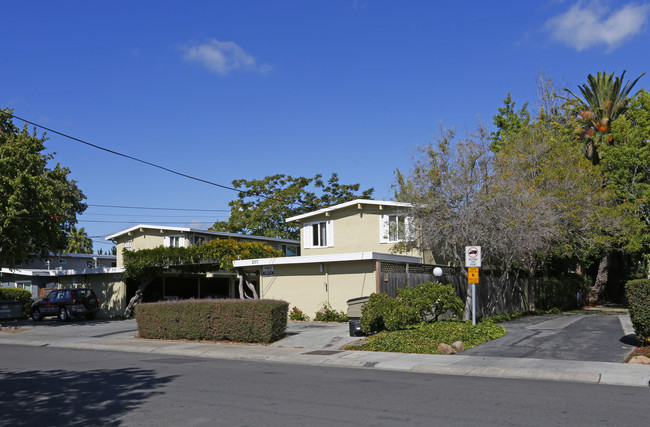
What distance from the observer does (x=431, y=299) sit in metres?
18.4

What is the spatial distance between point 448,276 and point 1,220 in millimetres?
18854

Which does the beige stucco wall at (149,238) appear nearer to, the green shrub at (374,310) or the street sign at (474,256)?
the green shrub at (374,310)

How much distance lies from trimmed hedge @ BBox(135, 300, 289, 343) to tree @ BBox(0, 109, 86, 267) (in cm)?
755

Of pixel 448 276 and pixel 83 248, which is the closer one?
pixel 448 276

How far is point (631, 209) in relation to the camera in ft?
93.5

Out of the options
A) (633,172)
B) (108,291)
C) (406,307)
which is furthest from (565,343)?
(108,291)

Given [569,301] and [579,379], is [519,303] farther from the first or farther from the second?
[579,379]

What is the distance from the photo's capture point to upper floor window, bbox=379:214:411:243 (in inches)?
977

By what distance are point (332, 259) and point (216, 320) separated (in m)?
6.19

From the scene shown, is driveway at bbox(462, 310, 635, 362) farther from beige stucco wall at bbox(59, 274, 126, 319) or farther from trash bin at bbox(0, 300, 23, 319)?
trash bin at bbox(0, 300, 23, 319)

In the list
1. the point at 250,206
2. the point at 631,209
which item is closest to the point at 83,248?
the point at 250,206

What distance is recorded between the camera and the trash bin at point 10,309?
3033cm

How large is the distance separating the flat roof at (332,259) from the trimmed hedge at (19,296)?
1464cm

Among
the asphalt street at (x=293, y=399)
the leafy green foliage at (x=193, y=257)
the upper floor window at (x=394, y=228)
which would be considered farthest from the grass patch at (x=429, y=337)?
the leafy green foliage at (x=193, y=257)
